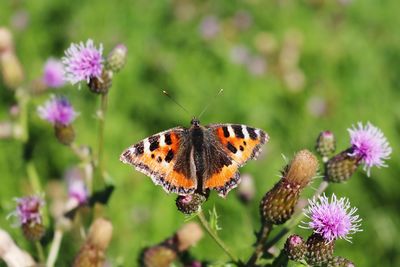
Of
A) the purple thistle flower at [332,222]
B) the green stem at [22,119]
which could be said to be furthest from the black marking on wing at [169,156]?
the green stem at [22,119]

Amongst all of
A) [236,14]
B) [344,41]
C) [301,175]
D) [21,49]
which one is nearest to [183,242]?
[301,175]

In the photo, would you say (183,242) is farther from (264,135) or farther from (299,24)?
(299,24)

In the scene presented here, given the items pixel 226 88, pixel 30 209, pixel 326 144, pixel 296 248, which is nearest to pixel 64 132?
pixel 30 209

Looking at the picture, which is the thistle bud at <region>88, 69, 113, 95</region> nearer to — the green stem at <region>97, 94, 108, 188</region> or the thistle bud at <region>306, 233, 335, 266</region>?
the green stem at <region>97, 94, 108, 188</region>

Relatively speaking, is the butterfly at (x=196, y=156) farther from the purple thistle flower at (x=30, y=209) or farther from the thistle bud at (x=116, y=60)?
the purple thistle flower at (x=30, y=209)

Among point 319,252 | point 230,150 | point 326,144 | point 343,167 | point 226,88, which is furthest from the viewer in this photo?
point 226,88

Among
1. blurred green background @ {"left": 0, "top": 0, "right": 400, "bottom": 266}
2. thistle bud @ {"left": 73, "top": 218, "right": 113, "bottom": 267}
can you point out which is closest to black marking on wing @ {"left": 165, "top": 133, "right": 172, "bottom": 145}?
thistle bud @ {"left": 73, "top": 218, "right": 113, "bottom": 267}

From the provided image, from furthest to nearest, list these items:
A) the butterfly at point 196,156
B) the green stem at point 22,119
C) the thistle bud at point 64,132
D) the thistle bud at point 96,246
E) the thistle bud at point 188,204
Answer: the green stem at point 22,119 < the thistle bud at point 64,132 < the thistle bud at point 96,246 < the butterfly at point 196,156 < the thistle bud at point 188,204

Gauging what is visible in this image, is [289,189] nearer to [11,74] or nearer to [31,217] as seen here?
[31,217]
